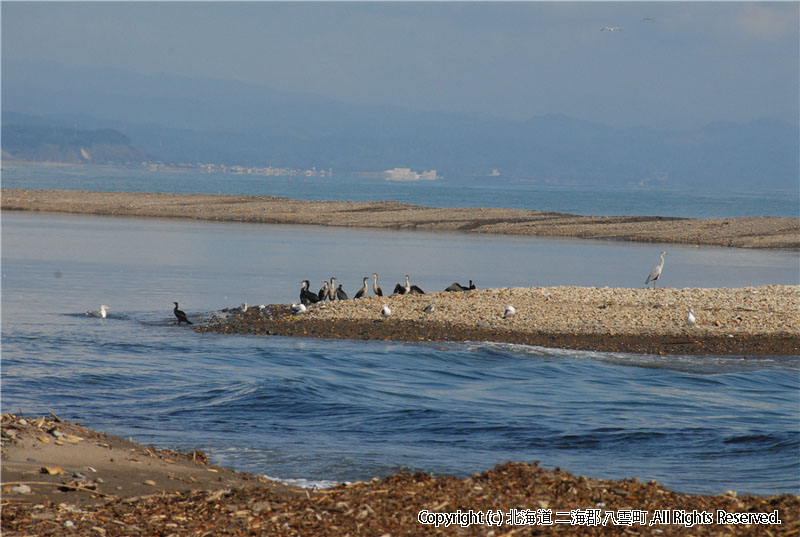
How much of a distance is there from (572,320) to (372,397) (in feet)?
26.1

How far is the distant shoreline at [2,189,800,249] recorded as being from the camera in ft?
179

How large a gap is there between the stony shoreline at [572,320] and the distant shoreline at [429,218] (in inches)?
1228

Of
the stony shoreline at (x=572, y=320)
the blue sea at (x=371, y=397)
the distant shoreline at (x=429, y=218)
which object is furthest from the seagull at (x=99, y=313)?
the distant shoreline at (x=429, y=218)

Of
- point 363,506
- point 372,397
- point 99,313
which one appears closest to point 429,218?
point 99,313

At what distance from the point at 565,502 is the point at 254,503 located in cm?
224

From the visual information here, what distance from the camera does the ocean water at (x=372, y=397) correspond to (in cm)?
988

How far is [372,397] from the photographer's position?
1327cm

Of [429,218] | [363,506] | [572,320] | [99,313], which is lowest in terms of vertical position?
[99,313]

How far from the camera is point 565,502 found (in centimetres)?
649

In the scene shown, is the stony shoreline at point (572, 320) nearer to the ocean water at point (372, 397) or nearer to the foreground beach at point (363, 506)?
the ocean water at point (372, 397)

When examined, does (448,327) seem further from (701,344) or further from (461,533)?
(461,533)

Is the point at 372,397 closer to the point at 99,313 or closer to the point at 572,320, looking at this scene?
the point at 572,320

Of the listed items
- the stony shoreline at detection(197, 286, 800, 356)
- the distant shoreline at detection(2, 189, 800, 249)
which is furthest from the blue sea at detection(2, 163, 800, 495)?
the distant shoreline at detection(2, 189, 800, 249)

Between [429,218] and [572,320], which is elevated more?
[429,218]
